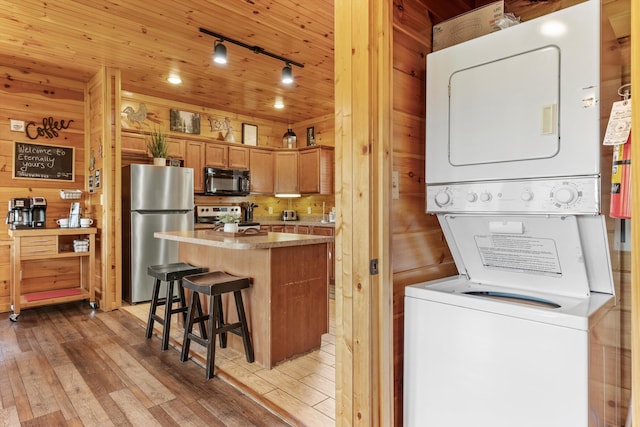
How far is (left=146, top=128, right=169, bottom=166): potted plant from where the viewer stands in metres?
4.62

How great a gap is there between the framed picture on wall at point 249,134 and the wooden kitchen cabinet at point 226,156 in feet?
1.18

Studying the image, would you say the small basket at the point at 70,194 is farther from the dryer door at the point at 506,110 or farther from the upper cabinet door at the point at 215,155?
the dryer door at the point at 506,110

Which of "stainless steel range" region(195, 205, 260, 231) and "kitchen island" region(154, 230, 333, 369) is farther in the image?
"stainless steel range" region(195, 205, 260, 231)

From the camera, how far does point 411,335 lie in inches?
57.6

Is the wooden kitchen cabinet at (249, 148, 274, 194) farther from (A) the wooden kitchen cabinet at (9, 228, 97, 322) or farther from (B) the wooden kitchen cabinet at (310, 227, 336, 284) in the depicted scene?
(A) the wooden kitchen cabinet at (9, 228, 97, 322)

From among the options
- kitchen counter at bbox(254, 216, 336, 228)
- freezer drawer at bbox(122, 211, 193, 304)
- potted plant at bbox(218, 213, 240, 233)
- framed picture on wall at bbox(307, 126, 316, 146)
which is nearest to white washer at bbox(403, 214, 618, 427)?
potted plant at bbox(218, 213, 240, 233)

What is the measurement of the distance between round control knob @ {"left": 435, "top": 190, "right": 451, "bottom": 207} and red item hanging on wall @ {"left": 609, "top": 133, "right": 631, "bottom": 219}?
0.51 meters

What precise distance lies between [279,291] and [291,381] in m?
Result: 0.58

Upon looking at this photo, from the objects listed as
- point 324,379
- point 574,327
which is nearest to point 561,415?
point 574,327

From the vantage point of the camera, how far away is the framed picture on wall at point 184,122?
17.5ft

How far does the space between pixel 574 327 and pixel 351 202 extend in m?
0.80

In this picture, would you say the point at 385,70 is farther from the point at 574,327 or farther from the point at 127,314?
the point at 127,314

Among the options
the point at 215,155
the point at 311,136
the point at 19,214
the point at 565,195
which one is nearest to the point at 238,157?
the point at 215,155

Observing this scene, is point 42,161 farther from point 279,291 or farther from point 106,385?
point 279,291
